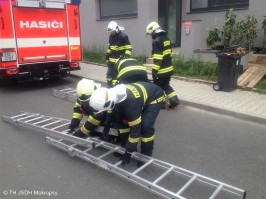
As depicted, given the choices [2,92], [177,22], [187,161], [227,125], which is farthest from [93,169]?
[177,22]

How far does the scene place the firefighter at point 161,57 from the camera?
5559 millimetres

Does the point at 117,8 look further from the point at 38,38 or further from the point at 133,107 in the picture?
the point at 133,107

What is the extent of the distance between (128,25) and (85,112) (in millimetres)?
7874

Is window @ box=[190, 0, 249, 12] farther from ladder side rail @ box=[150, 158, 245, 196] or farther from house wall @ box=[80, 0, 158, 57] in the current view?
ladder side rail @ box=[150, 158, 245, 196]

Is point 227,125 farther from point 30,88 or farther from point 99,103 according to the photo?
point 30,88

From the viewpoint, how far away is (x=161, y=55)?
5.63 metres

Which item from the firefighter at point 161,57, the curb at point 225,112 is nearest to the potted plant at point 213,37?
the curb at point 225,112

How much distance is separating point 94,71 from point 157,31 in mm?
5094

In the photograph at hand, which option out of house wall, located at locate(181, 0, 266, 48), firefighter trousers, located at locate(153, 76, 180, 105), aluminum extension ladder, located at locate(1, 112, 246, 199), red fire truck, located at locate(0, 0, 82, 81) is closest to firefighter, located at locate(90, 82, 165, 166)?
aluminum extension ladder, located at locate(1, 112, 246, 199)

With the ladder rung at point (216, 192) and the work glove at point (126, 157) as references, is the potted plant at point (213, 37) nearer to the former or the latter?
the work glove at point (126, 157)

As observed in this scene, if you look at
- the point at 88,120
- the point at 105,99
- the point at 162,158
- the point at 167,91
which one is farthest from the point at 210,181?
the point at 167,91

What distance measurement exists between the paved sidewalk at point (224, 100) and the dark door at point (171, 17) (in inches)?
167

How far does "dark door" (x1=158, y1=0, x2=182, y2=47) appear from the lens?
11359mm

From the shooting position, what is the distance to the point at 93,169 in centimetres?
355
